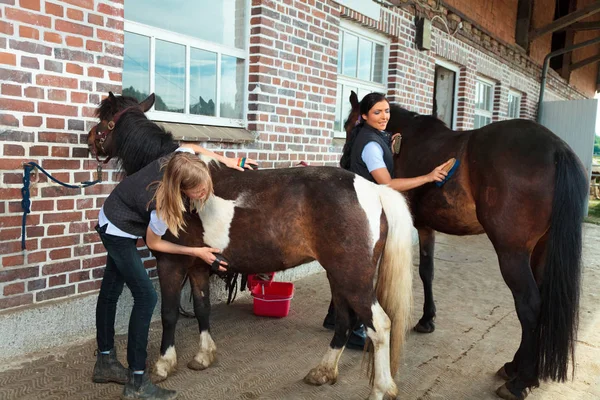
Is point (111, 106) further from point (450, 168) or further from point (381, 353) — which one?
point (450, 168)

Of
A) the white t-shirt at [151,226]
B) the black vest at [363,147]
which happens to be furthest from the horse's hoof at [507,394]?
the white t-shirt at [151,226]

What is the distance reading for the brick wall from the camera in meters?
2.98

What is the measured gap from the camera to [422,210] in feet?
12.9

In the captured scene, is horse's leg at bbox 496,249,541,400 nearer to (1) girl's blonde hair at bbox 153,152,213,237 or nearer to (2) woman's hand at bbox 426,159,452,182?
(2) woman's hand at bbox 426,159,452,182

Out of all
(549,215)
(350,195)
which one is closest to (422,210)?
(549,215)

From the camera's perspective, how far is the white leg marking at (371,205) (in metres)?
2.74

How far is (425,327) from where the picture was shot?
13.3 ft

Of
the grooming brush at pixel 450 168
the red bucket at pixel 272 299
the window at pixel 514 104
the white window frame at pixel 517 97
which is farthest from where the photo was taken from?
the window at pixel 514 104

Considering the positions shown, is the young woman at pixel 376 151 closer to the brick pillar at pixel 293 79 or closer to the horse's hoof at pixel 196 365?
the brick pillar at pixel 293 79

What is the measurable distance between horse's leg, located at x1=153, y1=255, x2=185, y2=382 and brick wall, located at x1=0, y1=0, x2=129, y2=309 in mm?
872

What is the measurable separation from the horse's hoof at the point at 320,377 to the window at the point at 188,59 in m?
2.47

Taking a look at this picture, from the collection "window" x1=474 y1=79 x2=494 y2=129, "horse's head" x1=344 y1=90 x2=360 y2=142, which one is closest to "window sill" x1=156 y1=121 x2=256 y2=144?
"horse's head" x1=344 y1=90 x2=360 y2=142

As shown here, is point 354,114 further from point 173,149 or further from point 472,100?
point 472,100

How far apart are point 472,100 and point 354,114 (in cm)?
589
